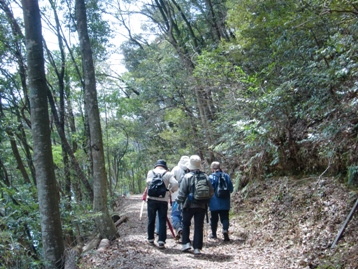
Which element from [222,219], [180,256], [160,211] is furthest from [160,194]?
[222,219]

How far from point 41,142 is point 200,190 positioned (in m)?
3.03

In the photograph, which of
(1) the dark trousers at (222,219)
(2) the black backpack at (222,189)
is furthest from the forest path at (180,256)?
(2) the black backpack at (222,189)

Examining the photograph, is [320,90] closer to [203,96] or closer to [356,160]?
[356,160]

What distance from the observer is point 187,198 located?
6.50 meters

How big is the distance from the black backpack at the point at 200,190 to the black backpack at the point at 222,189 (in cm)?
115

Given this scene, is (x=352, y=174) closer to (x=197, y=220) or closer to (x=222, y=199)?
(x=222, y=199)

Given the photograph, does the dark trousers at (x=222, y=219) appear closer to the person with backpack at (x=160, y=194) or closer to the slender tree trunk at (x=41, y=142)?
the person with backpack at (x=160, y=194)

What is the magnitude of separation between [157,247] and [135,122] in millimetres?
18685

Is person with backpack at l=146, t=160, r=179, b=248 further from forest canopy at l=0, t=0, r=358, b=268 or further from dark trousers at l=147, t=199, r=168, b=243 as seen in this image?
forest canopy at l=0, t=0, r=358, b=268

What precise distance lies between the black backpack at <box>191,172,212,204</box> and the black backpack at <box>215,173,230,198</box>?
1145 millimetres

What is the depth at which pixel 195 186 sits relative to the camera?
6.48 metres

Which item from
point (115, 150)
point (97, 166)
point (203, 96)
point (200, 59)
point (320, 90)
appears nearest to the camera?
point (320, 90)

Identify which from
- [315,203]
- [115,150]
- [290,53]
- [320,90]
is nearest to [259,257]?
[315,203]

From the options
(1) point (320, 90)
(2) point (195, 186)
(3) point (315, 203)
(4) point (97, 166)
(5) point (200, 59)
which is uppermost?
(5) point (200, 59)
